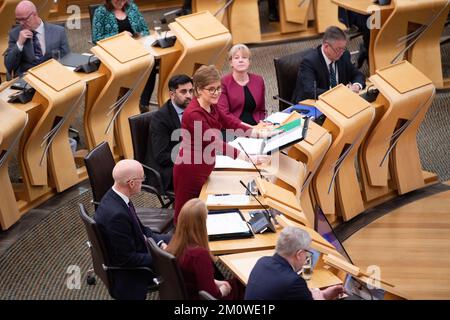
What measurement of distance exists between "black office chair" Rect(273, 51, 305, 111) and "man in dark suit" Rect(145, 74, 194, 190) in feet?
4.04

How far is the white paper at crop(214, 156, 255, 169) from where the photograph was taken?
6.16 meters

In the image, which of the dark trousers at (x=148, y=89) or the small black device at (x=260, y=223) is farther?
the dark trousers at (x=148, y=89)

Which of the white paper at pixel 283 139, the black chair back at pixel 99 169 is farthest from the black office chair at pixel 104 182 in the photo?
the white paper at pixel 283 139

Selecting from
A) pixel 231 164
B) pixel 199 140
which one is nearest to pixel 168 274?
pixel 199 140

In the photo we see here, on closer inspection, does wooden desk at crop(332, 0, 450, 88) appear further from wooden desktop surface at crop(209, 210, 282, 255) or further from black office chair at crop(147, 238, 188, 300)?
black office chair at crop(147, 238, 188, 300)

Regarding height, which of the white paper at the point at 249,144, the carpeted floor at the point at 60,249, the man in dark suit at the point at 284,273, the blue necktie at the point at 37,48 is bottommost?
the carpeted floor at the point at 60,249

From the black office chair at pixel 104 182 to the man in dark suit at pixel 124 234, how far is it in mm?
618

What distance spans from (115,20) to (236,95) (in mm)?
1839

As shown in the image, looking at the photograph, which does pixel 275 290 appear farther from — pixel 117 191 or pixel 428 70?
pixel 428 70

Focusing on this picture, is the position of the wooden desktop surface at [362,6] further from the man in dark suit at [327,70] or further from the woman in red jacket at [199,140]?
A: the woman in red jacket at [199,140]

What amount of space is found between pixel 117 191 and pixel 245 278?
3.04 ft

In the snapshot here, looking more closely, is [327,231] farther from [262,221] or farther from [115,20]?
[115,20]

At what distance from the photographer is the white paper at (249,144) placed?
6133 millimetres
